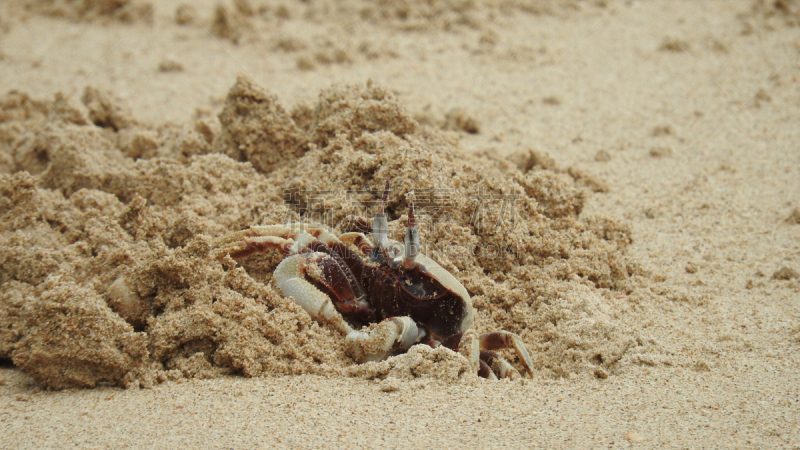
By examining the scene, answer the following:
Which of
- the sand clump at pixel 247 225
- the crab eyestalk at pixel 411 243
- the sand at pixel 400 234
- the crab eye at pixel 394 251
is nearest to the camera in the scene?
the sand at pixel 400 234

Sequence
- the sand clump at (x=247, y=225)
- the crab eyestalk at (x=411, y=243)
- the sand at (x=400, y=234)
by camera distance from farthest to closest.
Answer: the crab eyestalk at (x=411, y=243), the sand clump at (x=247, y=225), the sand at (x=400, y=234)

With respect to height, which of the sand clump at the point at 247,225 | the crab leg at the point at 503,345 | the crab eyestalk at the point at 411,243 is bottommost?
the crab leg at the point at 503,345

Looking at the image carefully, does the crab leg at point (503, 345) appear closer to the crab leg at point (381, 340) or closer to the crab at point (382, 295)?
the crab at point (382, 295)

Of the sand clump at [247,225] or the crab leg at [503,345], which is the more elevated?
the sand clump at [247,225]

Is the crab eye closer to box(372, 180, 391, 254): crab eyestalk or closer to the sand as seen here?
box(372, 180, 391, 254): crab eyestalk

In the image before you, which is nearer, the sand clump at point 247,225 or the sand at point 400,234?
the sand at point 400,234

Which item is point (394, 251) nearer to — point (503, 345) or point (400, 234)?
point (400, 234)

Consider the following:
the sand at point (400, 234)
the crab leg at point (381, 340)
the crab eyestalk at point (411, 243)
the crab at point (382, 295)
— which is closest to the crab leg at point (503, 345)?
the crab at point (382, 295)

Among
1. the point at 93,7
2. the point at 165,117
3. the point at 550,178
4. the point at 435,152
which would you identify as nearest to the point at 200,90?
the point at 165,117

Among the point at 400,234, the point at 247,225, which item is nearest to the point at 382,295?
the point at 400,234
